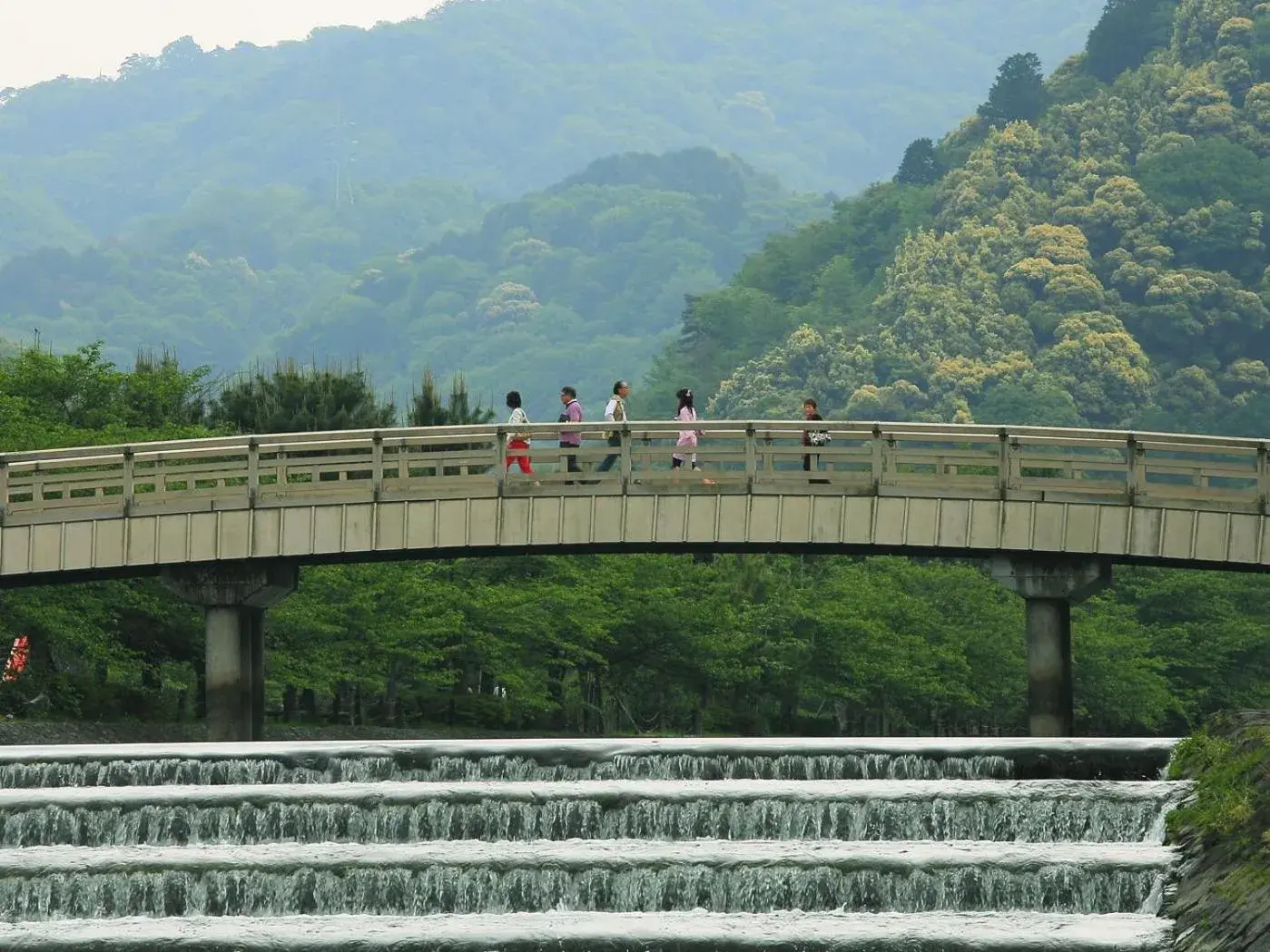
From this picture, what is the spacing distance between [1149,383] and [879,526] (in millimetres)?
122171

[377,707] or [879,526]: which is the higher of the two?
[879,526]

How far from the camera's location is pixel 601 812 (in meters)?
30.0

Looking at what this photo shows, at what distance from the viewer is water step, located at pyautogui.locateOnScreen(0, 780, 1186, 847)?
97.2 ft

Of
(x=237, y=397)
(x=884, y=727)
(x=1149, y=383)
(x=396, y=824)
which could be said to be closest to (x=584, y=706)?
(x=884, y=727)

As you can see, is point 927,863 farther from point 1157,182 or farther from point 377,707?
point 1157,182

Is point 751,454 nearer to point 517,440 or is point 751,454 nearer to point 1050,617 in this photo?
point 517,440

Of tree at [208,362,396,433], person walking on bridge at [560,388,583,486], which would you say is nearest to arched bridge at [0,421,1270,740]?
person walking on bridge at [560,388,583,486]

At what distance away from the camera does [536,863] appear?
27469 millimetres

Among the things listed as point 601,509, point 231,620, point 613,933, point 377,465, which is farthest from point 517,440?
point 613,933

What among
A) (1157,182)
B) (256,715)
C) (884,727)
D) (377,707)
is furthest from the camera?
(1157,182)

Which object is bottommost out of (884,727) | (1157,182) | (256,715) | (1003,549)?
(884,727)

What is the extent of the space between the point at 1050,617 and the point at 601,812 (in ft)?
46.8

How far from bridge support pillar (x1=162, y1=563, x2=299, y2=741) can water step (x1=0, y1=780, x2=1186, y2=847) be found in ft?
36.5

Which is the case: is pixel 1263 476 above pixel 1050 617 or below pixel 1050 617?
above
